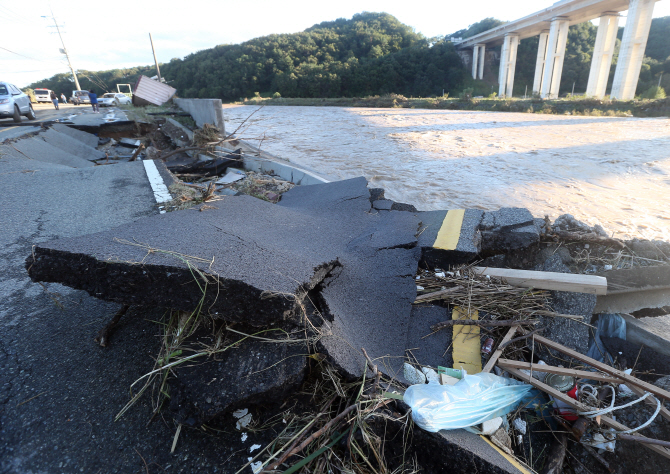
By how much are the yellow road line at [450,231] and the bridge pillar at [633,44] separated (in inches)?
1061

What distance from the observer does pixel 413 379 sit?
2.14 metres

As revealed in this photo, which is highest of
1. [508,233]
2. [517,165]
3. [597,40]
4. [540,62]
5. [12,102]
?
[597,40]

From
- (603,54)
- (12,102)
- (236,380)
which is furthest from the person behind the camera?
(603,54)

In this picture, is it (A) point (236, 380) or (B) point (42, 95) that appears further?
(B) point (42, 95)

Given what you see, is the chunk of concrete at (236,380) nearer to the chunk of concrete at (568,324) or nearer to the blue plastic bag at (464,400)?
the blue plastic bag at (464,400)

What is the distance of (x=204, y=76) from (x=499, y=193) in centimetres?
6393

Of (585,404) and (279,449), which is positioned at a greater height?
(279,449)

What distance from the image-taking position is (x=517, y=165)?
7789 millimetres

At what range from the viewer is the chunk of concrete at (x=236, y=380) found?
1.71 meters

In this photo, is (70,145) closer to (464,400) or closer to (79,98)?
(464,400)

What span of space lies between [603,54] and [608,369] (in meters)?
34.2

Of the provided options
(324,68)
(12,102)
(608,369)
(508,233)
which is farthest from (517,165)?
(324,68)

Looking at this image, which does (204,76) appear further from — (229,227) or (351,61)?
(229,227)

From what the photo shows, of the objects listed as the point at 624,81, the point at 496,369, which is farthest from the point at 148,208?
the point at 624,81
